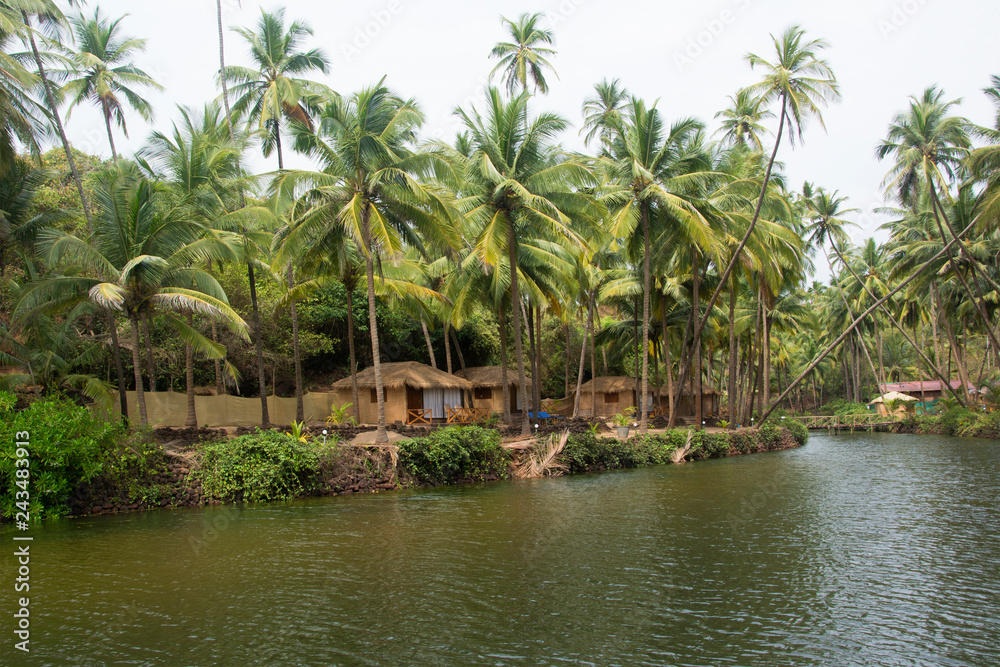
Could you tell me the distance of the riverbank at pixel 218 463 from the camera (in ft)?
42.3

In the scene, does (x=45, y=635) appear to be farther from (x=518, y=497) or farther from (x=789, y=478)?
(x=789, y=478)

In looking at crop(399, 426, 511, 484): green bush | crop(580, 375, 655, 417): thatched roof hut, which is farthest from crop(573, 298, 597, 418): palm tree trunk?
crop(399, 426, 511, 484): green bush

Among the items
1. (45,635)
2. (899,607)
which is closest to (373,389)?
(45,635)

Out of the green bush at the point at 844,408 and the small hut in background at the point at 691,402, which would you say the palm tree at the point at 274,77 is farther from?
the green bush at the point at 844,408

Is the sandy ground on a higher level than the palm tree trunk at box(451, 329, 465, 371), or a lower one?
lower

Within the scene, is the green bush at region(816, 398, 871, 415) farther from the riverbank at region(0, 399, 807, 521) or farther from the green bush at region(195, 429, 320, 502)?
the green bush at region(195, 429, 320, 502)

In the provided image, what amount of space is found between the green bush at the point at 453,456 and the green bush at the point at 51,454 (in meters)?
6.76

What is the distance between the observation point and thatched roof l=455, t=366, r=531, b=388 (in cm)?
2980

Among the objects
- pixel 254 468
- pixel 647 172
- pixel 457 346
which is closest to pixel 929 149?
pixel 647 172

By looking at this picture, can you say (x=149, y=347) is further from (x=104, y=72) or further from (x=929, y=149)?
(x=929, y=149)

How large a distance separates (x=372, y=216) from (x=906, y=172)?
25.2 metres

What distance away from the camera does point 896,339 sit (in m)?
58.9

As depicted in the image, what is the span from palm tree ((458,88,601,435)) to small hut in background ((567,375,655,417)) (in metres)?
14.2

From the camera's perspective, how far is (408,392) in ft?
90.2
